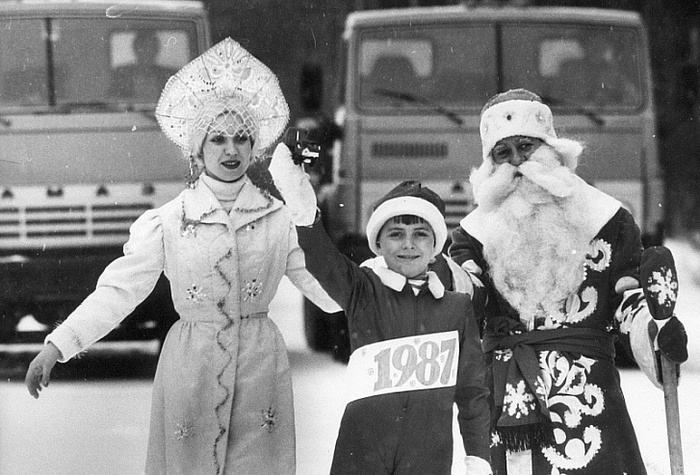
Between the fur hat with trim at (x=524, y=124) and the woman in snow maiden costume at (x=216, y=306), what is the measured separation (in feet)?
2.45

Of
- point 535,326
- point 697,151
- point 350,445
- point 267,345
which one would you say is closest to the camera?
point 350,445

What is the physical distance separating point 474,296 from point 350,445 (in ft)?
2.37

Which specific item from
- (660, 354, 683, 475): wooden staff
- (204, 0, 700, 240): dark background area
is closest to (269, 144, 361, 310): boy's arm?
(660, 354, 683, 475): wooden staff

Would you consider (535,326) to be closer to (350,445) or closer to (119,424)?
(350,445)

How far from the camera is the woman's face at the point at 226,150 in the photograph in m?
3.53

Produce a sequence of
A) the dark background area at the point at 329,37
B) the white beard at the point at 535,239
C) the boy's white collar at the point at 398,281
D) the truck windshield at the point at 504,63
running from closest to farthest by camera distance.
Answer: the boy's white collar at the point at 398,281
the white beard at the point at 535,239
the truck windshield at the point at 504,63
the dark background area at the point at 329,37

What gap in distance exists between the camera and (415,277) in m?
3.33

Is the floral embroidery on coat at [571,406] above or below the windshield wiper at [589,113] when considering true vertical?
below

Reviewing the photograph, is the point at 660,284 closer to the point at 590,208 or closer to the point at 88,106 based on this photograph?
the point at 590,208

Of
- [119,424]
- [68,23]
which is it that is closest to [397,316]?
[119,424]

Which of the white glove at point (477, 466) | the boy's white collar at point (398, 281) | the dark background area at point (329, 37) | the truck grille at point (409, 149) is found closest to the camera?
the white glove at point (477, 466)

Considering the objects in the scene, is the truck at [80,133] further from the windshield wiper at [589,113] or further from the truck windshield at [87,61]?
the windshield wiper at [589,113]

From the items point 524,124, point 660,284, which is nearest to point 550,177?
point 524,124

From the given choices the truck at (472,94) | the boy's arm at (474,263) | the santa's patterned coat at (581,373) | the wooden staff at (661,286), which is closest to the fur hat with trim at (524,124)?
the santa's patterned coat at (581,373)
